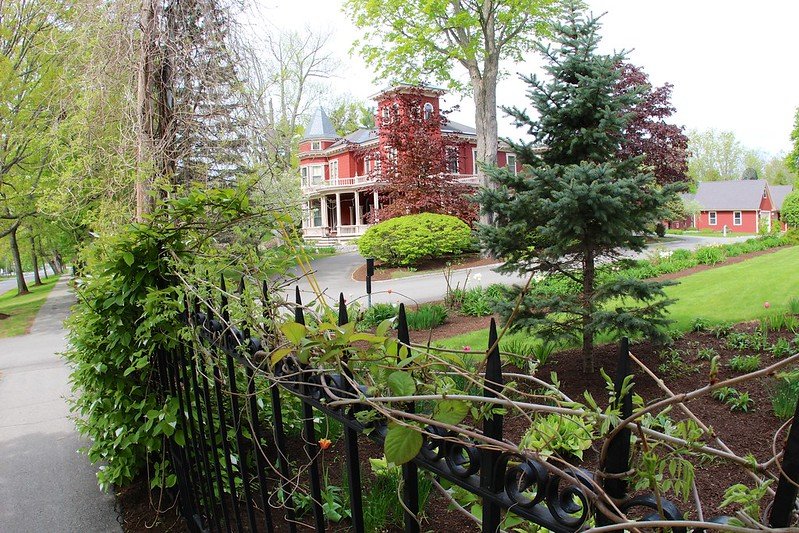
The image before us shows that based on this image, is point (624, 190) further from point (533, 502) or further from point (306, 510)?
point (533, 502)

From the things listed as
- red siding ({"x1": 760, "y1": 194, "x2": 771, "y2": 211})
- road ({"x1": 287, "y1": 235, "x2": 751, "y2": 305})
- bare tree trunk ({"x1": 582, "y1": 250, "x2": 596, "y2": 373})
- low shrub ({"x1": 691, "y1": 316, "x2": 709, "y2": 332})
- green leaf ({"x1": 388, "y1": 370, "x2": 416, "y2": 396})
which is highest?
red siding ({"x1": 760, "y1": 194, "x2": 771, "y2": 211})

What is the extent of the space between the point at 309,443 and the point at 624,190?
400 cm

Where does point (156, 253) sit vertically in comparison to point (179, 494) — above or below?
above

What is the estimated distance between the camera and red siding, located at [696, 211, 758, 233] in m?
53.9

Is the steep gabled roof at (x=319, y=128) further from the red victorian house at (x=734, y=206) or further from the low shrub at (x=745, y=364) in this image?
the low shrub at (x=745, y=364)

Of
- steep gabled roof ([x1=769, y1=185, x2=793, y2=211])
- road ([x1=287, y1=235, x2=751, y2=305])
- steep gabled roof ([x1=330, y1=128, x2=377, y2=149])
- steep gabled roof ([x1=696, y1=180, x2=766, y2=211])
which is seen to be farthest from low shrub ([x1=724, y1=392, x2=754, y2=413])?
steep gabled roof ([x1=769, y1=185, x2=793, y2=211])

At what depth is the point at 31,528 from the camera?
11.3 ft

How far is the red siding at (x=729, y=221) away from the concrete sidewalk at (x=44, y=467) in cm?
5812

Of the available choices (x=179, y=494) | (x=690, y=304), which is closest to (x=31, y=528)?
(x=179, y=494)

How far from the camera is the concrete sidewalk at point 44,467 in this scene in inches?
139

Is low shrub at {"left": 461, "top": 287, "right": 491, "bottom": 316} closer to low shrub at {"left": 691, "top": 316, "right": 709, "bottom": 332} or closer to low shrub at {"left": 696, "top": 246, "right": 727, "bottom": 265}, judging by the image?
low shrub at {"left": 691, "top": 316, "right": 709, "bottom": 332}

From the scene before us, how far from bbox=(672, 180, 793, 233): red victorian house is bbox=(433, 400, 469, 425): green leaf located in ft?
192

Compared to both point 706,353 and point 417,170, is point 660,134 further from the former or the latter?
point 706,353

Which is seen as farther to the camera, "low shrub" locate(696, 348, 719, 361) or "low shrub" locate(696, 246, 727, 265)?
"low shrub" locate(696, 246, 727, 265)
